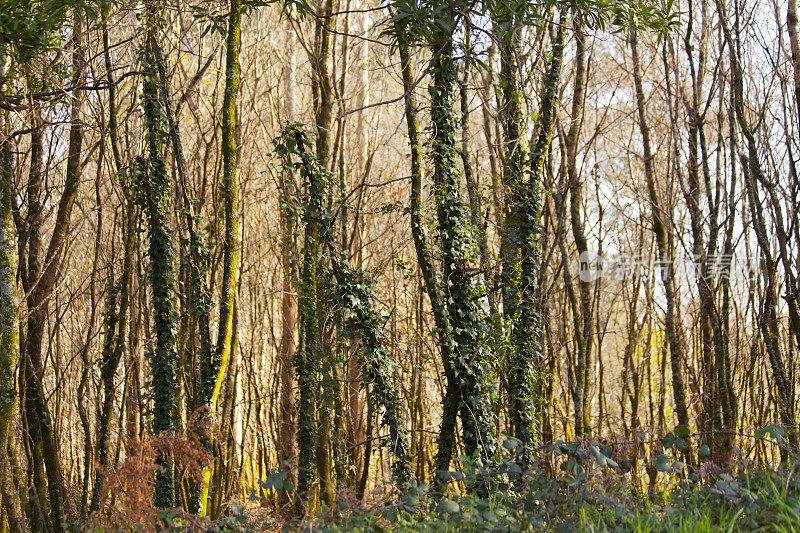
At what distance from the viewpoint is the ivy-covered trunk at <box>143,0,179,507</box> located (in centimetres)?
694

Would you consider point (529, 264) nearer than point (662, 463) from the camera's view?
No

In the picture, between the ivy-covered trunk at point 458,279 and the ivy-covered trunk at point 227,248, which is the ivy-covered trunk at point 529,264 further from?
the ivy-covered trunk at point 227,248

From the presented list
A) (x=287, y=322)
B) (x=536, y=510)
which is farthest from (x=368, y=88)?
(x=536, y=510)

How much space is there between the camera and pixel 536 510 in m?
3.23

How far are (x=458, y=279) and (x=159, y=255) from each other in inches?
134

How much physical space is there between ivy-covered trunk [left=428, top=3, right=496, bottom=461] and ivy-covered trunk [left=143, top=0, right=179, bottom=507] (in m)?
3.12

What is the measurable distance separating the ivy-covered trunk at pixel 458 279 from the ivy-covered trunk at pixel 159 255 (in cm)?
312

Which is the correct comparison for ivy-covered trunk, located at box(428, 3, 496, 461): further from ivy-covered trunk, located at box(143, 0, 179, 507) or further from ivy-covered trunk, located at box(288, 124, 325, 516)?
ivy-covered trunk, located at box(143, 0, 179, 507)

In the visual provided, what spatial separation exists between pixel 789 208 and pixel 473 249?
156 inches

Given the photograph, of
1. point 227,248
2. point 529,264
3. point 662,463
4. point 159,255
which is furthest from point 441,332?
point 159,255

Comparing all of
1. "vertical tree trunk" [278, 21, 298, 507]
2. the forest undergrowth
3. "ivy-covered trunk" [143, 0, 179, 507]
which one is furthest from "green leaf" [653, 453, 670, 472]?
"vertical tree trunk" [278, 21, 298, 507]

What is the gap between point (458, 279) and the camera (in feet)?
19.2

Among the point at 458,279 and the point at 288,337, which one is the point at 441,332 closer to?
the point at 458,279

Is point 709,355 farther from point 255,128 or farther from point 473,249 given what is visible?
point 255,128
